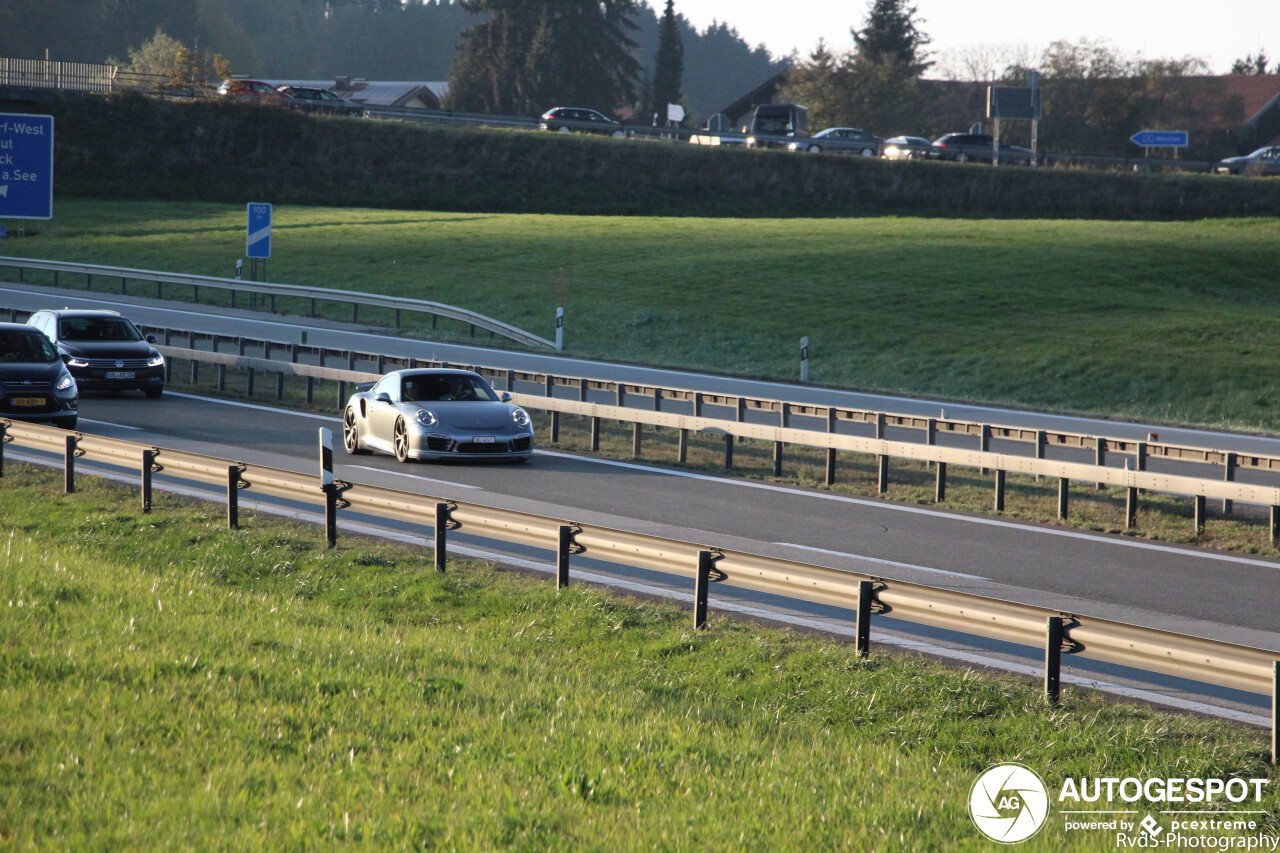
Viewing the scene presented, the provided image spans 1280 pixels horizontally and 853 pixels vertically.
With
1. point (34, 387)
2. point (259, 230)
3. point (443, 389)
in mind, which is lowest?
point (34, 387)

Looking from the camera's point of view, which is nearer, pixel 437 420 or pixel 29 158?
pixel 437 420

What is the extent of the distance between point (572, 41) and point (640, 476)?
8761 cm

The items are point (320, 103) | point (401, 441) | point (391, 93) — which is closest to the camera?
point (401, 441)

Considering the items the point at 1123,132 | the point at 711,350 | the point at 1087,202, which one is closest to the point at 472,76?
the point at 1123,132

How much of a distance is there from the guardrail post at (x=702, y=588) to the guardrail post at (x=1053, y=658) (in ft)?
8.02

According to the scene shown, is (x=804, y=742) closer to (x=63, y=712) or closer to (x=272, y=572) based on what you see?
(x=63, y=712)

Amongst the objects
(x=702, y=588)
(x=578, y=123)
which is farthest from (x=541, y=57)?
(x=702, y=588)

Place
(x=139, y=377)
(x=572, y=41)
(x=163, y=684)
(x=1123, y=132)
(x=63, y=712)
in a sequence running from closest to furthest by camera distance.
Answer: (x=63, y=712) < (x=163, y=684) < (x=139, y=377) < (x=1123, y=132) < (x=572, y=41)

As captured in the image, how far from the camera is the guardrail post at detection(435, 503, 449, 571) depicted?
10695 millimetres

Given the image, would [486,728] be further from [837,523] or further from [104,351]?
[104,351]

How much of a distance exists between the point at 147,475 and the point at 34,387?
21.8ft

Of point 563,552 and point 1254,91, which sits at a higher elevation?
point 1254,91

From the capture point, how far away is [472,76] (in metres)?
100

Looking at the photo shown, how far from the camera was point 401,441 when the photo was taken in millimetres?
→ 17062
